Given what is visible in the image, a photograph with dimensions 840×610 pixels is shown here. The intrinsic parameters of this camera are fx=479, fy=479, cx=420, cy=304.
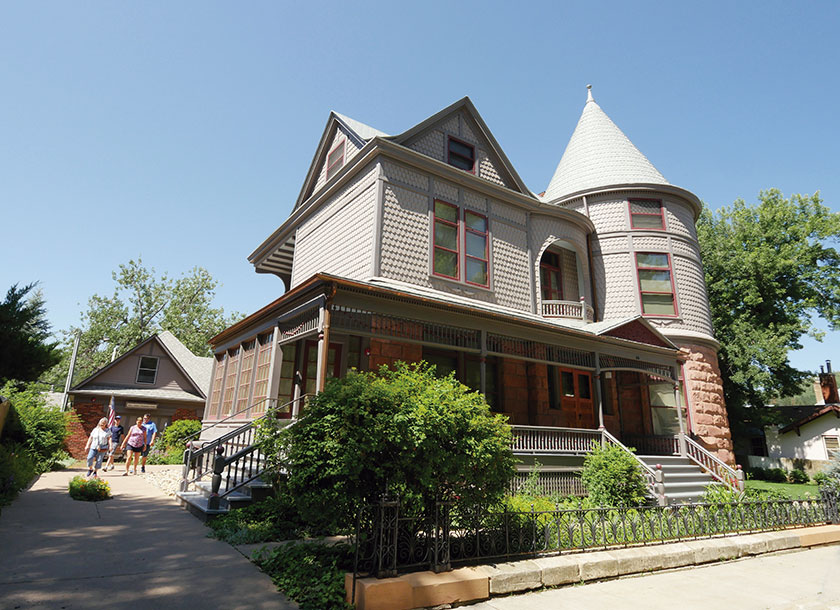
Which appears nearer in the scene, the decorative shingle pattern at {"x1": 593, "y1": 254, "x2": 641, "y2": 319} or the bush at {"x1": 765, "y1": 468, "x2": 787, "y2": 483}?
the decorative shingle pattern at {"x1": 593, "y1": 254, "x2": 641, "y2": 319}

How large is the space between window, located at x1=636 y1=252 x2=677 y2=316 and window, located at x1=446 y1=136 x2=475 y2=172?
27.4ft

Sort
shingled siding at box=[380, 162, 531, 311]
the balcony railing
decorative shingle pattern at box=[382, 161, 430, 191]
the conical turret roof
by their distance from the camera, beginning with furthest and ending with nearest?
the conical turret roof, the balcony railing, decorative shingle pattern at box=[382, 161, 430, 191], shingled siding at box=[380, 162, 531, 311]

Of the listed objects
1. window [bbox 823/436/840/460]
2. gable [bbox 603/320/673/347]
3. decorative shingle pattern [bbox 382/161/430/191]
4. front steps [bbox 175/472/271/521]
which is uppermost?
decorative shingle pattern [bbox 382/161/430/191]

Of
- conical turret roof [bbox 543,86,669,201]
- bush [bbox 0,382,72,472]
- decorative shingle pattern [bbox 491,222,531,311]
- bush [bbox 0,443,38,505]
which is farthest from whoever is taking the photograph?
conical turret roof [bbox 543,86,669,201]

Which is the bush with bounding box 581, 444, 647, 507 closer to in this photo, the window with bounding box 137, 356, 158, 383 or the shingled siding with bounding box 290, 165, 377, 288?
the shingled siding with bounding box 290, 165, 377, 288

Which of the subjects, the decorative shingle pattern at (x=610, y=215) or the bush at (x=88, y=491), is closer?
the bush at (x=88, y=491)

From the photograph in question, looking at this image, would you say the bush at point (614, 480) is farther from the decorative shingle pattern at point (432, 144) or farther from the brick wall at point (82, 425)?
the brick wall at point (82, 425)

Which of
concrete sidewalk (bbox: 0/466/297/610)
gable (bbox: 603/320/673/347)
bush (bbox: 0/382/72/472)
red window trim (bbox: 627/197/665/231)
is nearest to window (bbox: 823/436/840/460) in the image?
red window trim (bbox: 627/197/665/231)

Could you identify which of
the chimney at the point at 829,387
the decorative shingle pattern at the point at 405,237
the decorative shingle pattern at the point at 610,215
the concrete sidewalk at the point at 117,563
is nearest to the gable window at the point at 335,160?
the decorative shingle pattern at the point at 405,237

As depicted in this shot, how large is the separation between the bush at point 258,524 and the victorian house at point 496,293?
227 cm

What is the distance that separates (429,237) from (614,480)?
820cm

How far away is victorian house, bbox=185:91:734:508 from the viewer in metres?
12.1

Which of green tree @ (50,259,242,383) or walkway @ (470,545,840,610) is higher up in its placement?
green tree @ (50,259,242,383)

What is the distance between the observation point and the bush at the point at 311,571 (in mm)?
4883
